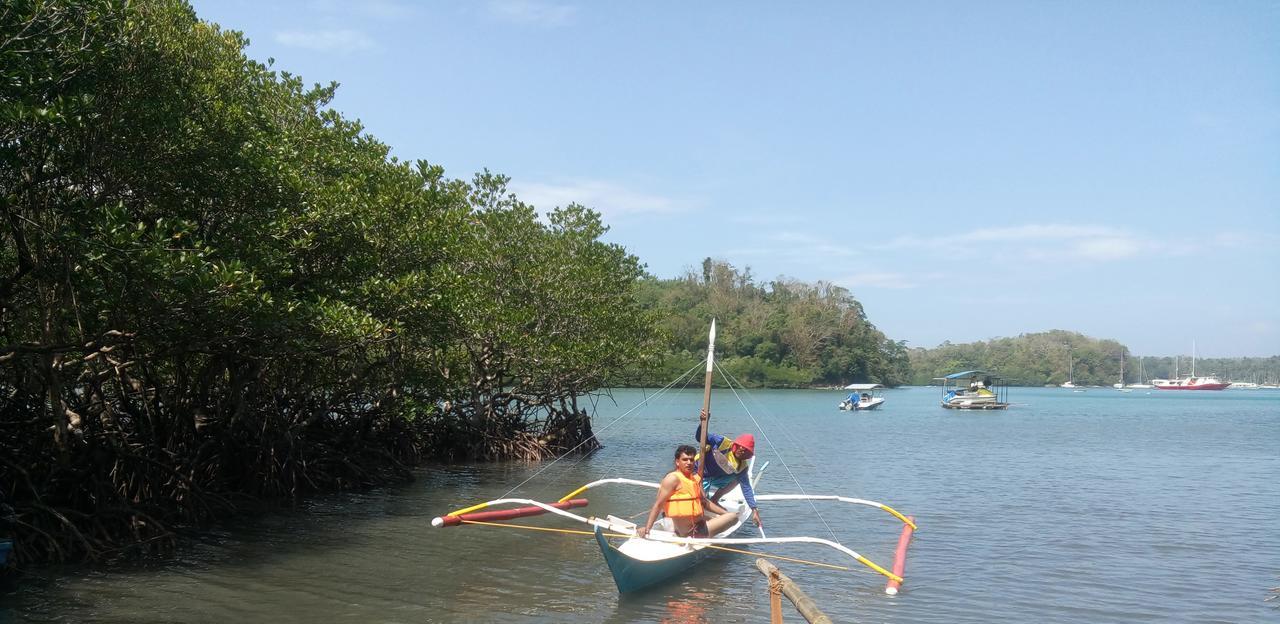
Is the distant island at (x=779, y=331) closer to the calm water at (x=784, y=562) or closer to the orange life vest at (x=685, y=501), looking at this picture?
the calm water at (x=784, y=562)

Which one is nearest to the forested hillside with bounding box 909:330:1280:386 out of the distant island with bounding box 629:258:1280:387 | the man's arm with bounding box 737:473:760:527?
the distant island with bounding box 629:258:1280:387

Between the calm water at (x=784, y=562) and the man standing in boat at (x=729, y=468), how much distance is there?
923 millimetres

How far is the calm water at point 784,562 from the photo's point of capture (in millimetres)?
9531

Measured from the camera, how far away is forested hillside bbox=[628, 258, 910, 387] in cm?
8512

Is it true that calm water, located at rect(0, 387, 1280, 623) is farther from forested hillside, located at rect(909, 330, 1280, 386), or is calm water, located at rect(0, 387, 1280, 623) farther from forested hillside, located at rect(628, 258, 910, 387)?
forested hillside, located at rect(909, 330, 1280, 386)

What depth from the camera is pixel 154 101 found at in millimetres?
9531

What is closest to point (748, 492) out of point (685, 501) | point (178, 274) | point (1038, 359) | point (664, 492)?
point (685, 501)

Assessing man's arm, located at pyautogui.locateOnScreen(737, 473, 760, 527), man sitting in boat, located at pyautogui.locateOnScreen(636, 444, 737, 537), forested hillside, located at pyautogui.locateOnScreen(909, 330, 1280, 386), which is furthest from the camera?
forested hillside, located at pyautogui.locateOnScreen(909, 330, 1280, 386)

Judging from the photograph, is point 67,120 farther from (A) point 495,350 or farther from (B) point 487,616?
(A) point 495,350

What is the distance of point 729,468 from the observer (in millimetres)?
→ 12438

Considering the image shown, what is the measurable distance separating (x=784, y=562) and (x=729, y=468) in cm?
137

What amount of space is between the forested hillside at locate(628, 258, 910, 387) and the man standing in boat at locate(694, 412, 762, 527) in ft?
214

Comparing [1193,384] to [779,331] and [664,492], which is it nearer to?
[779,331]

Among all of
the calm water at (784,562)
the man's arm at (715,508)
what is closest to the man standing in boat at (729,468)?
the man's arm at (715,508)
